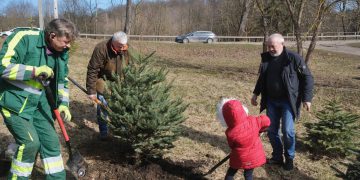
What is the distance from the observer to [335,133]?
6316mm

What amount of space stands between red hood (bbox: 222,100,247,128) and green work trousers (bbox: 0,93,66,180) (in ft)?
5.97

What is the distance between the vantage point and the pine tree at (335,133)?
250 inches

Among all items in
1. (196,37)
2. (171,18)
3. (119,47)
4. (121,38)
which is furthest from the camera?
(171,18)

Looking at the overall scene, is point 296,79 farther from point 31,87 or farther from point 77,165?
point 31,87

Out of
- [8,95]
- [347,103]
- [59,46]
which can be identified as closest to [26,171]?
[8,95]

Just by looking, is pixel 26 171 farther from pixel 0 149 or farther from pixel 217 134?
pixel 217 134

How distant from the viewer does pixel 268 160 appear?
19.3ft

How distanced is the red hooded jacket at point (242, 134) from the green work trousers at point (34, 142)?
185cm

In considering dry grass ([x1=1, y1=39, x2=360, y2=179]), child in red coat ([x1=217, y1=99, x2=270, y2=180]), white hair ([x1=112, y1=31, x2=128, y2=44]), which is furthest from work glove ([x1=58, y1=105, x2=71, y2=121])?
dry grass ([x1=1, y1=39, x2=360, y2=179])

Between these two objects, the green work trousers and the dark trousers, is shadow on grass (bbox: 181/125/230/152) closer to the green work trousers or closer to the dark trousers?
the dark trousers

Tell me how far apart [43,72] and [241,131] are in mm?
2127

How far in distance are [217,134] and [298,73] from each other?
2.37m

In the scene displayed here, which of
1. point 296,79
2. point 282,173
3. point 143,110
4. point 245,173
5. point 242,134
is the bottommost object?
point 282,173

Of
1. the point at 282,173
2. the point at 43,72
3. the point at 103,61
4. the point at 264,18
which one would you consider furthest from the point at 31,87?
the point at 264,18
